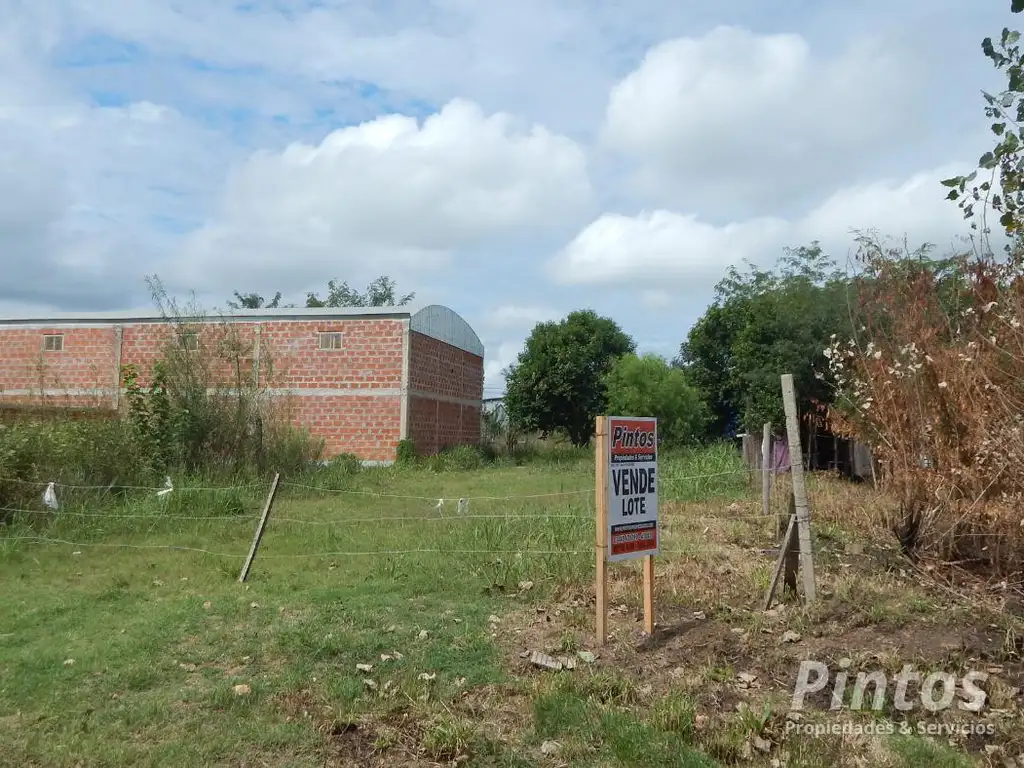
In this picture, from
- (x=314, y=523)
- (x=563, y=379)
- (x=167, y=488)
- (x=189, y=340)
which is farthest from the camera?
(x=563, y=379)

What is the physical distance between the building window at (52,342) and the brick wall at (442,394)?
10819 mm

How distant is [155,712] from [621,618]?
336 cm

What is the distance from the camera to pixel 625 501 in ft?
20.7

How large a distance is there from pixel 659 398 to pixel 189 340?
49.1 ft

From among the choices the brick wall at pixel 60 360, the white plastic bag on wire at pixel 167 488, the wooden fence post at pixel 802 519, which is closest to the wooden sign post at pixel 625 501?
the wooden fence post at pixel 802 519

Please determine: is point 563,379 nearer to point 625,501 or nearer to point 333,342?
point 333,342

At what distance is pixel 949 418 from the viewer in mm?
7535

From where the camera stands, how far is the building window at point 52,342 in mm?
26125

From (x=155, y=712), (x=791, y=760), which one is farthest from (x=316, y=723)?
(x=791, y=760)

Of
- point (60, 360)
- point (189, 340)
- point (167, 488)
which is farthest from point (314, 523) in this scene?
point (60, 360)

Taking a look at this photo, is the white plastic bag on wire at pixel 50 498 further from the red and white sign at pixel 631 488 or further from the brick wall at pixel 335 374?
the brick wall at pixel 335 374

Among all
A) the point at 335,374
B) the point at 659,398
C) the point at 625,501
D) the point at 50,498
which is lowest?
the point at 50,498

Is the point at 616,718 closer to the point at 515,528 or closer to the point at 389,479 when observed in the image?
the point at 515,528

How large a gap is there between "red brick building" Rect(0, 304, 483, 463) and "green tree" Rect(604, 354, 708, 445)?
20.4 feet
